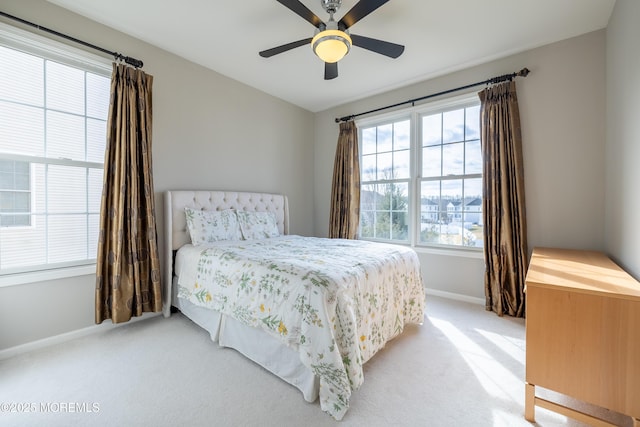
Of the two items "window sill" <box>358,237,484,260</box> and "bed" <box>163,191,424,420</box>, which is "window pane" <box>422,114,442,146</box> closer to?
"window sill" <box>358,237,484,260</box>

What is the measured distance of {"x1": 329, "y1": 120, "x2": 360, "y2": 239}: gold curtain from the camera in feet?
13.2

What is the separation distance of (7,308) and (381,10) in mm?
3794

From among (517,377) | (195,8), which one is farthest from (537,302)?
(195,8)

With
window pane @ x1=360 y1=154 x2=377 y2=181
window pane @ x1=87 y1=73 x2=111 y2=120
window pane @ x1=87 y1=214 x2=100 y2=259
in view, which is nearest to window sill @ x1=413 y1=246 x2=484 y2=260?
window pane @ x1=360 y1=154 x2=377 y2=181

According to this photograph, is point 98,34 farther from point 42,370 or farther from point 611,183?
point 611,183

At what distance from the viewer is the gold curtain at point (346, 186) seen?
13.2 ft

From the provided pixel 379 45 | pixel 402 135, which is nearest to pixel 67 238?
pixel 379 45

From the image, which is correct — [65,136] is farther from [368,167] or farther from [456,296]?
[456,296]

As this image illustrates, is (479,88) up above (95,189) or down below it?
above

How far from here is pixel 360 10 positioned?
1.75m

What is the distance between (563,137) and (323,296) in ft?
9.58

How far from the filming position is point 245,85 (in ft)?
11.9

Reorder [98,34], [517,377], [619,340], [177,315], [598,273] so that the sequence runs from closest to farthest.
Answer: [619,340], [598,273], [517,377], [98,34], [177,315]

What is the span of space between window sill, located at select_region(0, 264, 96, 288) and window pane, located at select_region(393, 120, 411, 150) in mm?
3818
